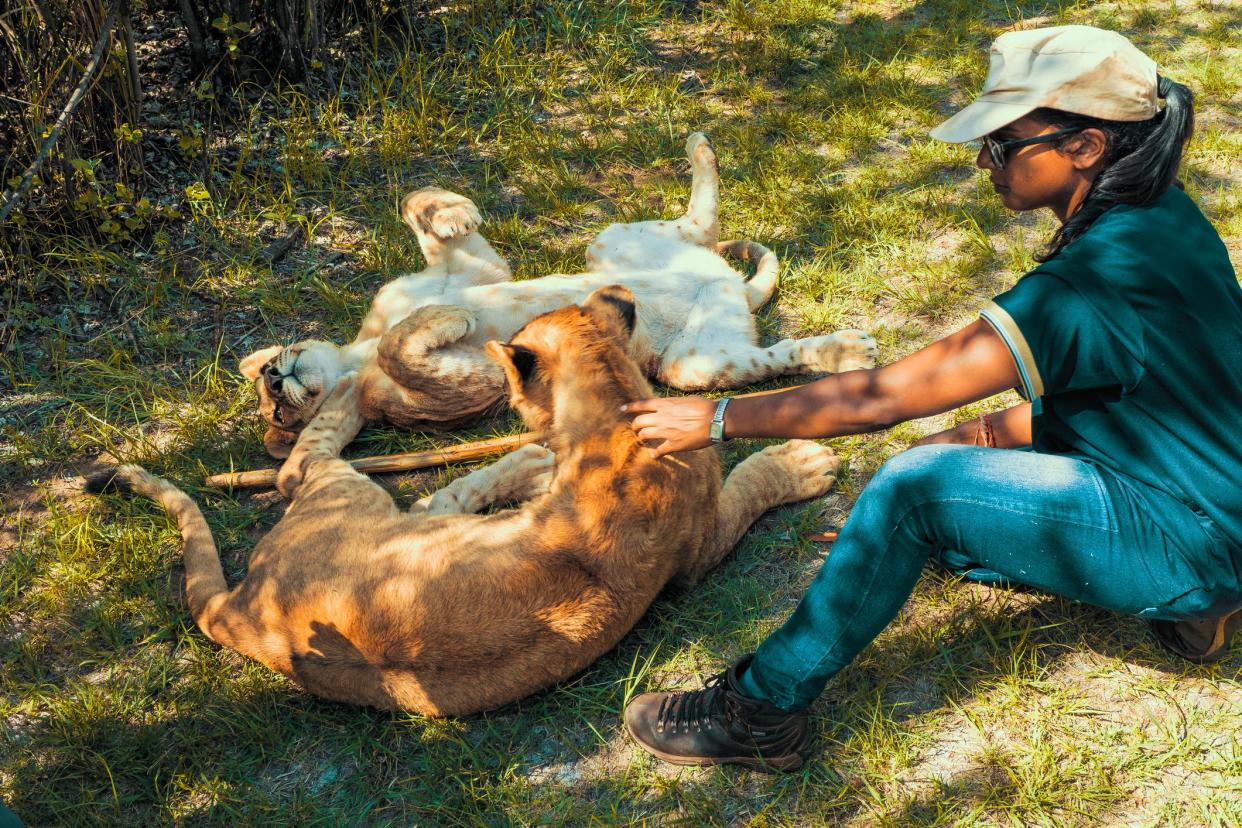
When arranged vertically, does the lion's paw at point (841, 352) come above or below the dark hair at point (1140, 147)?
below

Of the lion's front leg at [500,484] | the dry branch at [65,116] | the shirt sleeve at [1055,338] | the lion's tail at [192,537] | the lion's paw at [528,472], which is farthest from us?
the dry branch at [65,116]

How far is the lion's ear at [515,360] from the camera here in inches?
131

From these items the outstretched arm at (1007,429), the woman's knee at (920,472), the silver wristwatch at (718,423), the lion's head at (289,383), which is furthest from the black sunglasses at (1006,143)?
the lion's head at (289,383)

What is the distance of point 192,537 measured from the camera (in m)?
4.01

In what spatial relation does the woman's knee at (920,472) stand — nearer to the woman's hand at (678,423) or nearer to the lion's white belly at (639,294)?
the woman's hand at (678,423)

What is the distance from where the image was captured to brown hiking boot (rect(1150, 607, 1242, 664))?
2.96 m

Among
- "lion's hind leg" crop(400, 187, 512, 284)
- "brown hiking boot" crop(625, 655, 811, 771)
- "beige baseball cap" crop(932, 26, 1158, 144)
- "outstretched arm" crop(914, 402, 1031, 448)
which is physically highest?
"beige baseball cap" crop(932, 26, 1158, 144)

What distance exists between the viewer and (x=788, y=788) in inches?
120

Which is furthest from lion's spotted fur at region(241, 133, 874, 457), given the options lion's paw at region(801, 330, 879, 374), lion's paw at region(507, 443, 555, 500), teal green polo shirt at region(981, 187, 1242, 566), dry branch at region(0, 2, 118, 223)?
teal green polo shirt at region(981, 187, 1242, 566)

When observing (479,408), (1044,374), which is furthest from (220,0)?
(1044,374)

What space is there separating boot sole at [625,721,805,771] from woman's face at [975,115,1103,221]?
1.67 meters

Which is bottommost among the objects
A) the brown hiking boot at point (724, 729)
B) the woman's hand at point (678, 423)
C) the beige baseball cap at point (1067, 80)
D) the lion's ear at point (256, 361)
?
the brown hiking boot at point (724, 729)

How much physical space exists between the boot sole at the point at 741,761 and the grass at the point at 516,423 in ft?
0.14

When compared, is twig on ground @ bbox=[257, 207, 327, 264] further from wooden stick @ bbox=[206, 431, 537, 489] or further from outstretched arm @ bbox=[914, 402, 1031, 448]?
outstretched arm @ bbox=[914, 402, 1031, 448]
